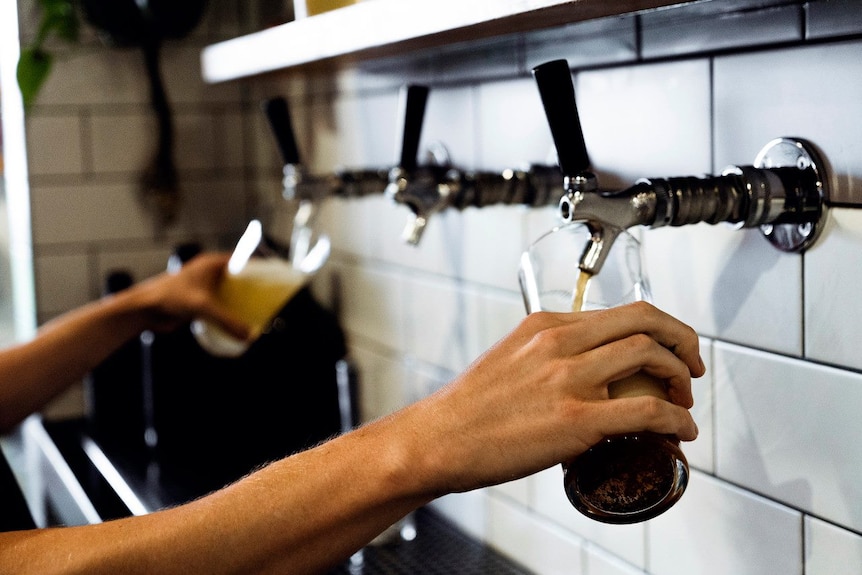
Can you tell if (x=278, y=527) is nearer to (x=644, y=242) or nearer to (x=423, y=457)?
(x=423, y=457)

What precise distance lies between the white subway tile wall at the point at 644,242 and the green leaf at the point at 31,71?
0.24ft

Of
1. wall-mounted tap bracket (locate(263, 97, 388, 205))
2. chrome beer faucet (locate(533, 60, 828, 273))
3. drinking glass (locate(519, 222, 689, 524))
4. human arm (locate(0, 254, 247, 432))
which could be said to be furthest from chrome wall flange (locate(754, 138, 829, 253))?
human arm (locate(0, 254, 247, 432))

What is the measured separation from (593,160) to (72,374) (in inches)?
27.3

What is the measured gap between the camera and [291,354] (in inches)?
54.2

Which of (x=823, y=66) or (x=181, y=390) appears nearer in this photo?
(x=823, y=66)

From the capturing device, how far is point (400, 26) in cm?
73

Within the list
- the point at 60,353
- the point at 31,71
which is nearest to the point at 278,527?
the point at 60,353

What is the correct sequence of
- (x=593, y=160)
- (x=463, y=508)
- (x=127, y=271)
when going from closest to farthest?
(x=593, y=160) → (x=463, y=508) → (x=127, y=271)

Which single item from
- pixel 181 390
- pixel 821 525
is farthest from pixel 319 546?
pixel 181 390

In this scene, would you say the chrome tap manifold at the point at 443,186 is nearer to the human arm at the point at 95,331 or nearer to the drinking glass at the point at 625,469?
the drinking glass at the point at 625,469

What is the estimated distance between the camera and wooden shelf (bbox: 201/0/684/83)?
616mm

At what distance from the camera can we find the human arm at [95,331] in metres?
1.18

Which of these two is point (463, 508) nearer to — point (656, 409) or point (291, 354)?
point (291, 354)

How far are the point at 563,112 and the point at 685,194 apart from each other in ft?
0.31
